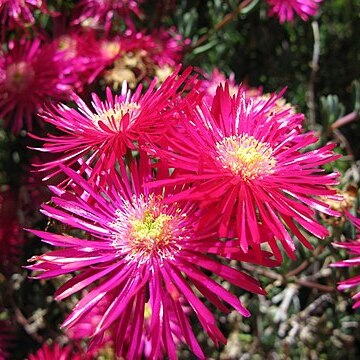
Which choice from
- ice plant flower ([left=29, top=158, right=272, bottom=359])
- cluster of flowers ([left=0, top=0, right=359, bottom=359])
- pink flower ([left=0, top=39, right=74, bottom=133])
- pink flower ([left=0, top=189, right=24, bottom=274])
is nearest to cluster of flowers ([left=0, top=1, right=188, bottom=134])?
pink flower ([left=0, top=39, right=74, bottom=133])

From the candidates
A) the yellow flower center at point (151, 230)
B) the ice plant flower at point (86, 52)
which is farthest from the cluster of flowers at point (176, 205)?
the ice plant flower at point (86, 52)

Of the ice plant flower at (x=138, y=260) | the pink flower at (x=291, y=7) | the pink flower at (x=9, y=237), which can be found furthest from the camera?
the pink flower at (x=291, y=7)

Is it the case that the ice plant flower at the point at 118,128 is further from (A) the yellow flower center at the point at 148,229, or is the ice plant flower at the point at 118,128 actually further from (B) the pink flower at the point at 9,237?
(B) the pink flower at the point at 9,237

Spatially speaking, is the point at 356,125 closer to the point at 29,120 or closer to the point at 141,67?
the point at 141,67

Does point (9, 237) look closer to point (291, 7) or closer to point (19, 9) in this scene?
point (19, 9)

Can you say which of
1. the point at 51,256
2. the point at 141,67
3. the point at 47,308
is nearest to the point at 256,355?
the point at 47,308

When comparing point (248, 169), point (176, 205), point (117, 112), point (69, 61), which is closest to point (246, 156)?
point (248, 169)
